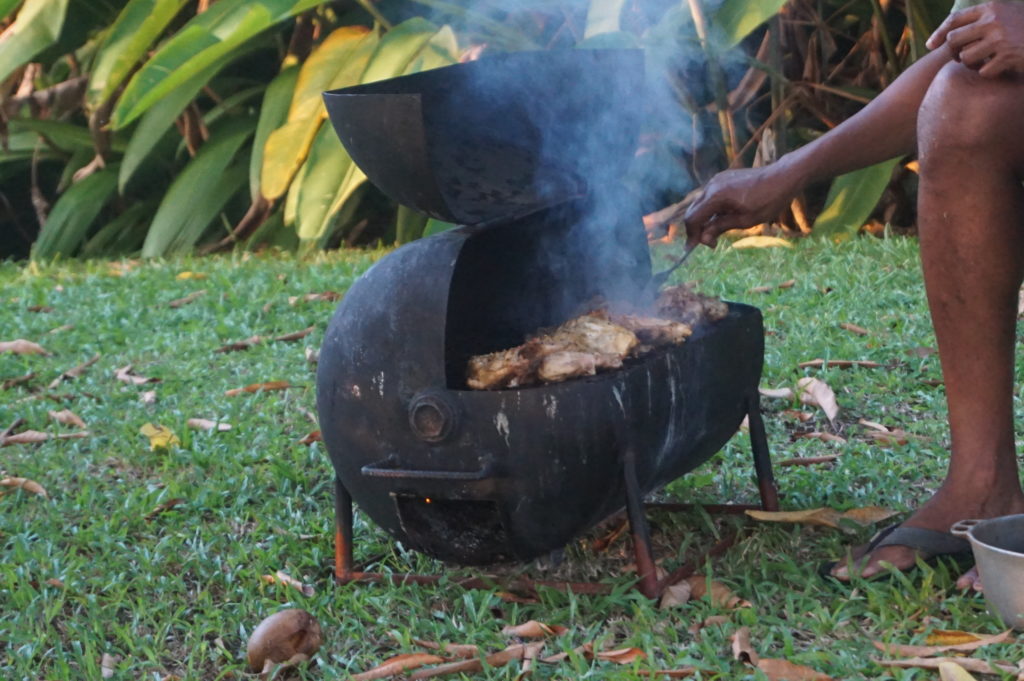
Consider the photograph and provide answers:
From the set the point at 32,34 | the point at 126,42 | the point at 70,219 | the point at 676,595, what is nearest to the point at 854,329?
the point at 676,595

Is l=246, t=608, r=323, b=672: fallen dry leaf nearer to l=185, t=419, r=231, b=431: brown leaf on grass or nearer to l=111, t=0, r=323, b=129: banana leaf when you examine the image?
l=185, t=419, r=231, b=431: brown leaf on grass

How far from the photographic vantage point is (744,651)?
220 centimetres

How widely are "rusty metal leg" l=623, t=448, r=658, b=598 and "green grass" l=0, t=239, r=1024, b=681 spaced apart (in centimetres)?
5

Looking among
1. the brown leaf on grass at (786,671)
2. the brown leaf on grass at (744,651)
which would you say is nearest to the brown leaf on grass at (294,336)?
the brown leaf on grass at (744,651)

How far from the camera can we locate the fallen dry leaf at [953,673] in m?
2.00

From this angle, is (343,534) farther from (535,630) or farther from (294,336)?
(294,336)

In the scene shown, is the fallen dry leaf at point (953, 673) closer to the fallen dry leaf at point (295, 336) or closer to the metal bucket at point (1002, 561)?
the metal bucket at point (1002, 561)

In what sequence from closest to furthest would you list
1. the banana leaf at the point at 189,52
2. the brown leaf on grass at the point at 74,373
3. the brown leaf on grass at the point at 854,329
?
the brown leaf on grass at the point at 854,329, the brown leaf on grass at the point at 74,373, the banana leaf at the point at 189,52

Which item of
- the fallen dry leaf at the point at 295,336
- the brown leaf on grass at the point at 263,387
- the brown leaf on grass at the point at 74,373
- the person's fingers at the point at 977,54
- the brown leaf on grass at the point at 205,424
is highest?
the person's fingers at the point at 977,54

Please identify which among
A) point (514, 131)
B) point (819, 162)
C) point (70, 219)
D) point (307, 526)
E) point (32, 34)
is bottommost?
point (307, 526)

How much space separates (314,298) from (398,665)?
331cm

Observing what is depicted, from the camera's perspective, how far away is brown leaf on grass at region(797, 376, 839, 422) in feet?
12.0

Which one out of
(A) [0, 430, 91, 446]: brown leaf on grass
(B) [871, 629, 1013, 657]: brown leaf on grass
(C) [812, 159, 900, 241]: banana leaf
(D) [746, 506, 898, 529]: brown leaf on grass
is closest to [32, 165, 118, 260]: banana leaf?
(A) [0, 430, 91, 446]: brown leaf on grass

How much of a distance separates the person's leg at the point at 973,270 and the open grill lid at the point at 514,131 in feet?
2.61
